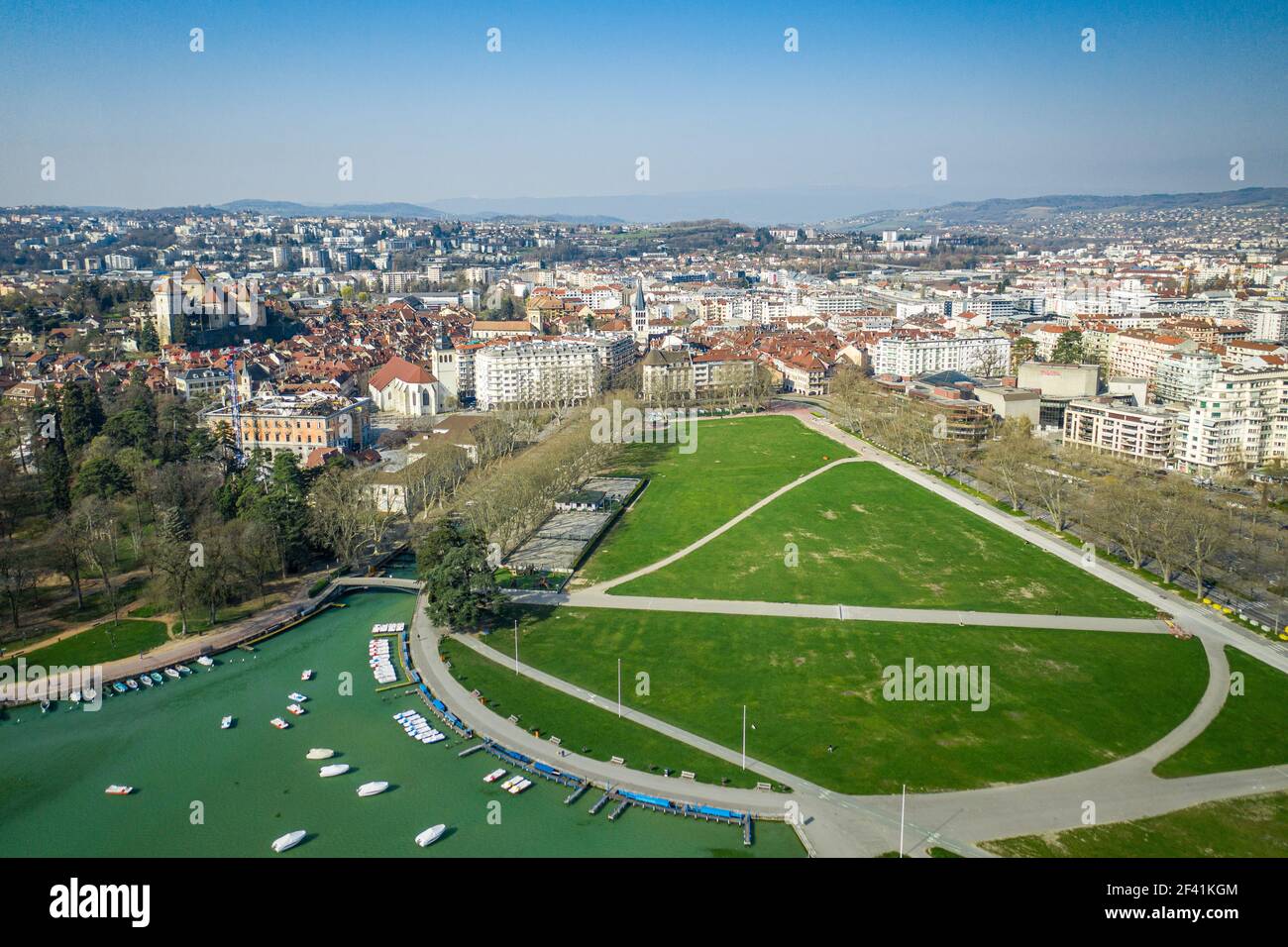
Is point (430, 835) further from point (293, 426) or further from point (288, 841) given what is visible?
point (293, 426)

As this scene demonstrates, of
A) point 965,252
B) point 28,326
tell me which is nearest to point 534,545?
point 28,326

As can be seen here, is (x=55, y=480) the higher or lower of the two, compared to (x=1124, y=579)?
higher

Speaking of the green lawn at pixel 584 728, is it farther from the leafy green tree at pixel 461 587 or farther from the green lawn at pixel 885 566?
the green lawn at pixel 885 566

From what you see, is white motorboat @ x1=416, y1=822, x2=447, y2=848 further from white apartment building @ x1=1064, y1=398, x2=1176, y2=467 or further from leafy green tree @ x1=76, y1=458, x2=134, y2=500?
white apartment building @ x1=1064, y1=398, x2=1176, y2=467

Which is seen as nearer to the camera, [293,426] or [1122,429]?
[293,426]

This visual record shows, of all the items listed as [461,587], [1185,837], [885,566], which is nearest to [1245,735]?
[1185,837]
